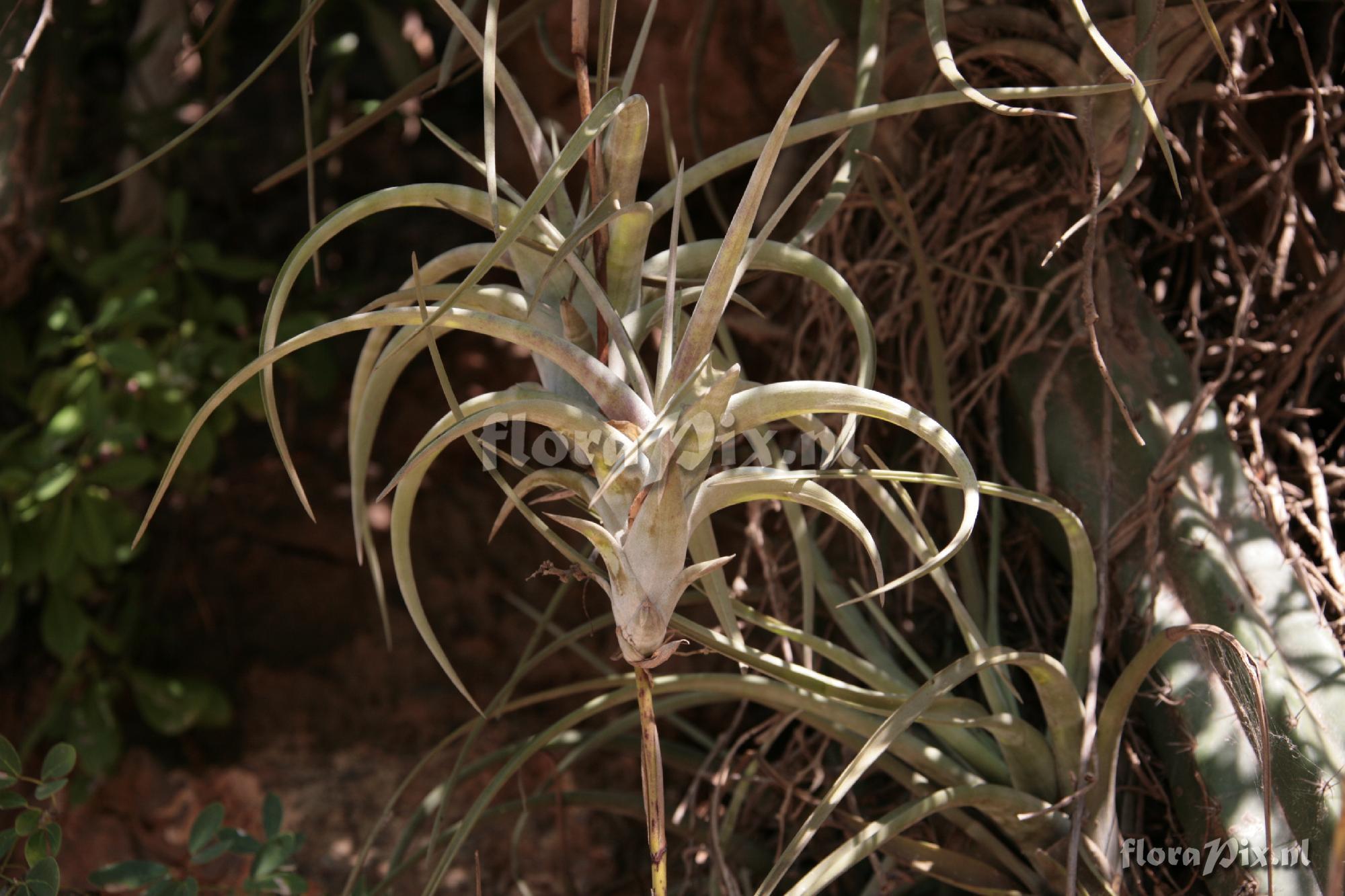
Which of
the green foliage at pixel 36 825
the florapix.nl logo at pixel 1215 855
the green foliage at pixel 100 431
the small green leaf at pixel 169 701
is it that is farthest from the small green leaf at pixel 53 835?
the florapix.nl logo at pixel 1215 855

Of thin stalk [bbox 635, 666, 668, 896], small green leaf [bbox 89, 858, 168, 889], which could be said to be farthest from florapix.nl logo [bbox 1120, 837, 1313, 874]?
small green leaf [bbox 89, 858, 168, 889]

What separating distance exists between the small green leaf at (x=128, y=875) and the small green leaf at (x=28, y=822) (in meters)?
0.07

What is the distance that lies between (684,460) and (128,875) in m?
0.57

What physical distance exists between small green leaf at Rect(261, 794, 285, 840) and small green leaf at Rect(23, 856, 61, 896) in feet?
0.54

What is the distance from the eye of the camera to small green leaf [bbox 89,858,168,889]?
0.78 m

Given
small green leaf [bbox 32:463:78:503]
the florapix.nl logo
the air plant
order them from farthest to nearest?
small green leaf [bbox 32:463:78:503] → the florapix.nl logo → the air plant

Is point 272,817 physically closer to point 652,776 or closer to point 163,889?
point 163,889

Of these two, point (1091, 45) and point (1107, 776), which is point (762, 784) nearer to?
point (1107, 776)

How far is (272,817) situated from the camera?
849 millimetres

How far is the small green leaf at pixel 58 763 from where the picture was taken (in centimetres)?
74

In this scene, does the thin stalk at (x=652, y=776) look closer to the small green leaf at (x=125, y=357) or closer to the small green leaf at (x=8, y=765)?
the small green leaf at (x=8, y=765)

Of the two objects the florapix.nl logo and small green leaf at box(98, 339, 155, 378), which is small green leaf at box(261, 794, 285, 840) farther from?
the florapix.nl logo

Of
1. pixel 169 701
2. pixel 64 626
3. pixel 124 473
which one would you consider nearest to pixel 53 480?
pixel 124 473

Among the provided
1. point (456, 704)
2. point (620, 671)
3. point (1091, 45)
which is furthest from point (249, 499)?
point (1091, 45)
